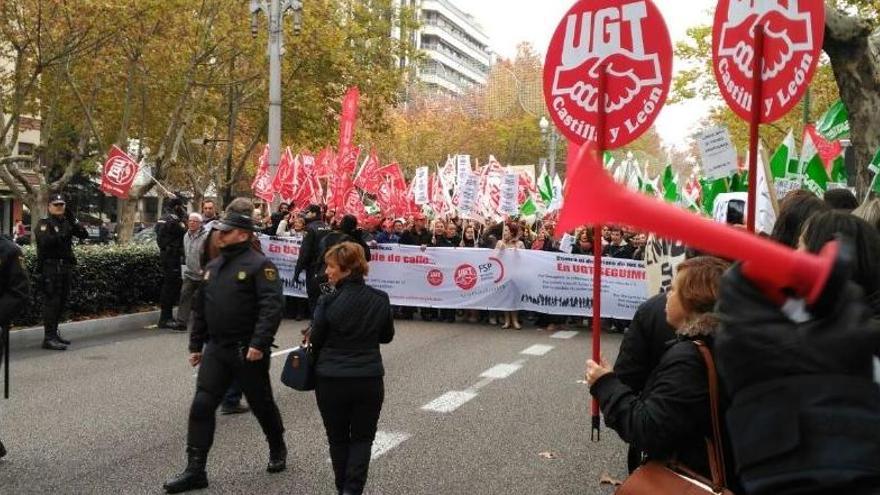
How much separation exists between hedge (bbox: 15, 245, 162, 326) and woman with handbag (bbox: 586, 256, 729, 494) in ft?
33.1

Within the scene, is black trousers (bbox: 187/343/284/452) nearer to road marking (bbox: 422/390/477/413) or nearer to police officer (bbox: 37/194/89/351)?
road marking (bbox: 422/390/477/413)

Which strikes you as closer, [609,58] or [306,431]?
[609,58]

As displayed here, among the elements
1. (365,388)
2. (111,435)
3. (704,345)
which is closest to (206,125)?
(111,435)

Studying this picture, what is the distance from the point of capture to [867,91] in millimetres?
7223

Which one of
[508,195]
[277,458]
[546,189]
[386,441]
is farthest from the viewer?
[546,189]

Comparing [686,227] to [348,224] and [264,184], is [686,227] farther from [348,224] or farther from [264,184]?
[264,184]

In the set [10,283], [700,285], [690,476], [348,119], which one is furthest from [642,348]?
[348,119]

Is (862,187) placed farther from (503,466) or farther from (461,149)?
(461,149)

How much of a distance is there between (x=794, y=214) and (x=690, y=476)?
1974mm

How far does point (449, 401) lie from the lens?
310 inches

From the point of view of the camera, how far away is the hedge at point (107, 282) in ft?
37.5

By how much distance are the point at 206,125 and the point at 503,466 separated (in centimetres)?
2490

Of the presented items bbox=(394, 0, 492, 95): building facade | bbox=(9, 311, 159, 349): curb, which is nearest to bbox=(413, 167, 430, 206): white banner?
bbox=(9, 311, 159, 349): curb

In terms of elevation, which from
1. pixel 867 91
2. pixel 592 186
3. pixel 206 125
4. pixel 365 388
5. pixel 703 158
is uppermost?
pixel 206 125
